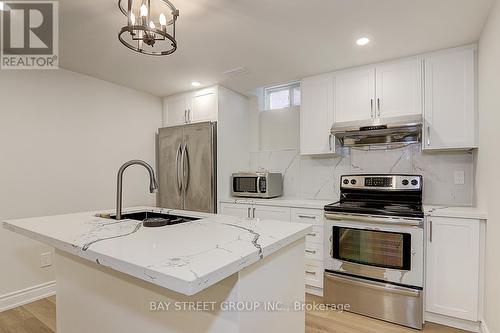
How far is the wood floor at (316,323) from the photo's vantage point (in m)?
2.11

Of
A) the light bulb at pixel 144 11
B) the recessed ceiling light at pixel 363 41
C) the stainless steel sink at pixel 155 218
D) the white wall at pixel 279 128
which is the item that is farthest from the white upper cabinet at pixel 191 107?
the light bulb at pixel 144 11

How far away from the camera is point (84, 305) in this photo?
156cm

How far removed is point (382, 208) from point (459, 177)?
88 centimetres

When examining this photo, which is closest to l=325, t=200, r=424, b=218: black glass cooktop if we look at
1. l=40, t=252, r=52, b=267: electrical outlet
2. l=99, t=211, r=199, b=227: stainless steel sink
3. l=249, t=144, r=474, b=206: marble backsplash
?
l=249, t=144, r=474, b=206: marble backsplash

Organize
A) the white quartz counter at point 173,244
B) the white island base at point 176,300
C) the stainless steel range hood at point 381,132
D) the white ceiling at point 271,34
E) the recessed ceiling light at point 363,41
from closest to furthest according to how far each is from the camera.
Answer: the white quartz counter at point 173,244, the white island base at point 176,300, the white ceiling at point 271,34, the recessed ceiling light at point 363,41, the stainless steel range hood at point 381,132

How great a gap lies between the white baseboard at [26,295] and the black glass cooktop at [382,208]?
2871mm

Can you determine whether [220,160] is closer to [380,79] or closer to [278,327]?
[380,79]

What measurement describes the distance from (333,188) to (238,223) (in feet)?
6.26

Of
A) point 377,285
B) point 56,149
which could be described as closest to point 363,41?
point 377,285

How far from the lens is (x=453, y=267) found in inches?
82.6

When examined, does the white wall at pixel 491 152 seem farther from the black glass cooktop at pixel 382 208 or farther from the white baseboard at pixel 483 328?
the black glass cooktop at pixel 382 208

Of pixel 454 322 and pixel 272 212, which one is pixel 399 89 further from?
pixel 454 322

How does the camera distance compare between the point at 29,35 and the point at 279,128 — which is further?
the point at 279,128

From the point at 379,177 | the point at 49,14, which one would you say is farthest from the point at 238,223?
the point at 49,14
